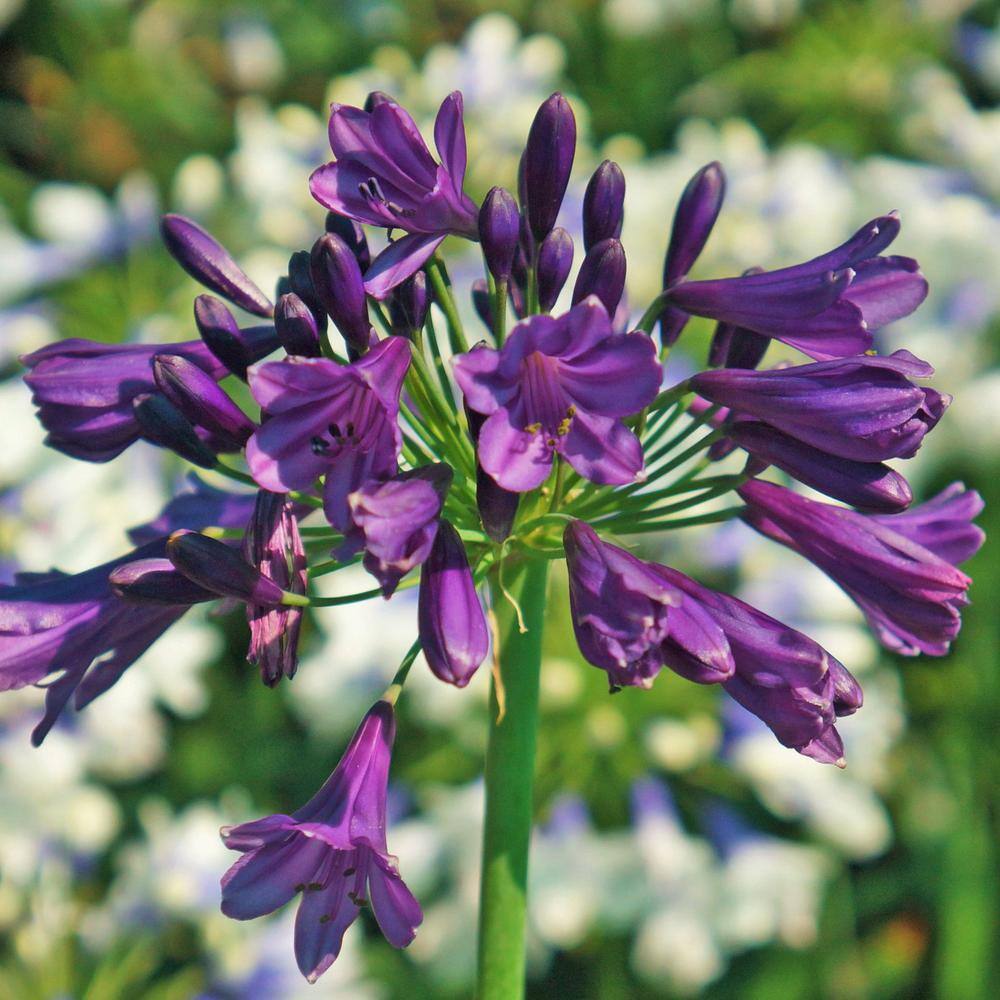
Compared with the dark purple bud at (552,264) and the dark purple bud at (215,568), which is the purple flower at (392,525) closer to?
the dark purple bud at (215,568)

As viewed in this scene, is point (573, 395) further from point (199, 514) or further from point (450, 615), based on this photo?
point (199, 514)

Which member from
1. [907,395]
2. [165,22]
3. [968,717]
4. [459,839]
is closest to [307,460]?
[907,395]

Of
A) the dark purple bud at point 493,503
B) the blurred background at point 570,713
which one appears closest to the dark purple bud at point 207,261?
the dark purple bud at point 493,503

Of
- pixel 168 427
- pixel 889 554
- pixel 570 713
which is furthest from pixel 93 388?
pixel 570 713

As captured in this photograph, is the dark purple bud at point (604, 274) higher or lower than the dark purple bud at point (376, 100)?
lower

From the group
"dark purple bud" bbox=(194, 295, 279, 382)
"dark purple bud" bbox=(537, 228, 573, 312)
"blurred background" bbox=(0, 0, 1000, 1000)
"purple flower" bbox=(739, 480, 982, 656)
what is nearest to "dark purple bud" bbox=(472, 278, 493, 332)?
"dark purple bud" bbox=(537, 228, 573, 312)

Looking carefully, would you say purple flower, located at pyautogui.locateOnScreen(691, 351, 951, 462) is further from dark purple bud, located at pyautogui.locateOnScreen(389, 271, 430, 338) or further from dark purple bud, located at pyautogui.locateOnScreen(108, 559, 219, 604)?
dark purple bud, located at pyautogui.locateOnScreen(108, 559, 219, 604)
